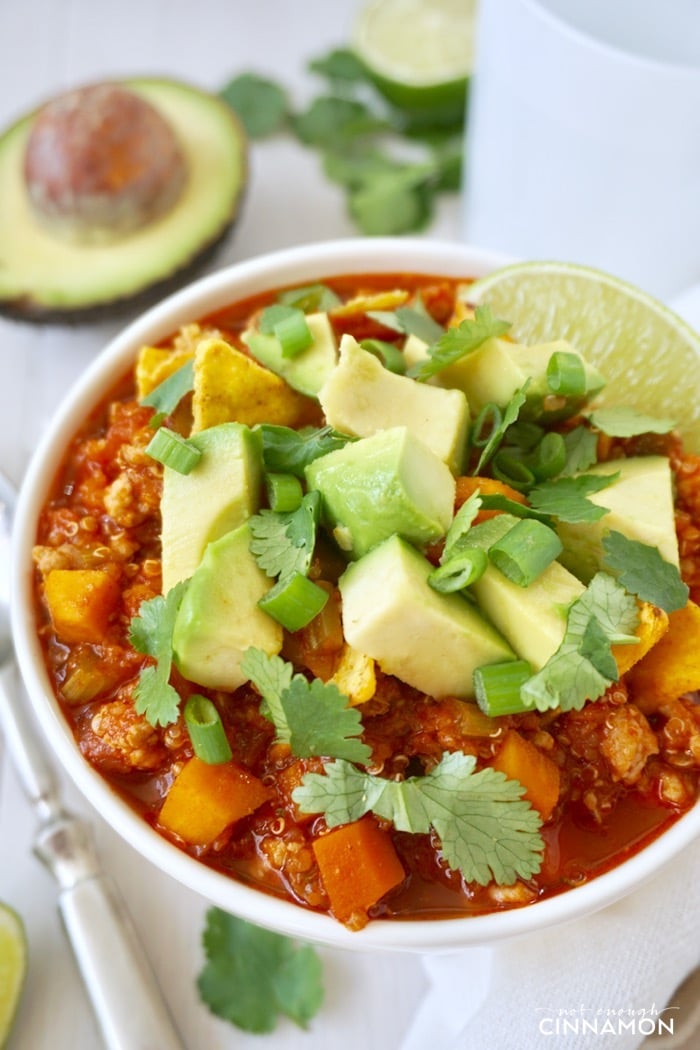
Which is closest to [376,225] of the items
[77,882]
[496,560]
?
[496,560]

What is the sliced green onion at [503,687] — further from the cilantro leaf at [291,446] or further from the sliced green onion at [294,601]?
the cilantro leaf at [291,446]

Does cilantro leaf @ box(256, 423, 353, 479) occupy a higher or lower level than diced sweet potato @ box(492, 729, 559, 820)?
higher

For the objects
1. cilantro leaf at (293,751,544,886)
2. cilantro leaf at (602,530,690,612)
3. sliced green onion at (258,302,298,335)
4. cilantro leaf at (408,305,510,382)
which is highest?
cilantro leaf at (408,305,510,382)

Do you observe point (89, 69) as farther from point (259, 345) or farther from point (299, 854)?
point (299, 854)

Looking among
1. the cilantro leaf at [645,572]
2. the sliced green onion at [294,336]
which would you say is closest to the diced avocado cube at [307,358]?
the sliced green onion at [294,336]

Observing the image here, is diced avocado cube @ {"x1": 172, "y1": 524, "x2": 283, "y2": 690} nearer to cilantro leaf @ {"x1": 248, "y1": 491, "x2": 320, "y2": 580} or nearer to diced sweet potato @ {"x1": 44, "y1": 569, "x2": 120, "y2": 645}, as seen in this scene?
cilantro leaf @ {"x1": 248, "y1": 491, "x2": 320, "y2": 580}

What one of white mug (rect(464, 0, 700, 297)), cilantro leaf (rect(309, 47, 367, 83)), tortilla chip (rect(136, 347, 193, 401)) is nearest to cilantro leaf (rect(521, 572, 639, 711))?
tortilla chip (rect(136, 347, 193, 401))
